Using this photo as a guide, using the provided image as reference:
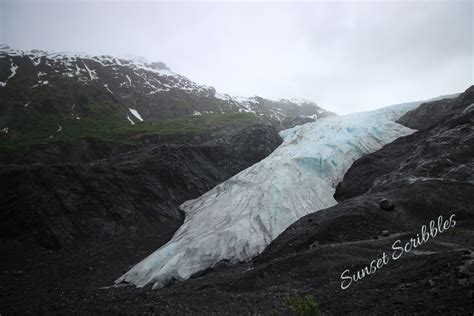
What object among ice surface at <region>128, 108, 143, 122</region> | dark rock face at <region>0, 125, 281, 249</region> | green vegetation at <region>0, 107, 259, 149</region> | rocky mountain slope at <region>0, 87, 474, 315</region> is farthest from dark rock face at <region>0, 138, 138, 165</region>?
ice surface at <region>128, 108, 143, 122</region>

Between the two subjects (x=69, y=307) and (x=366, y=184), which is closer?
(x=69, y=307)

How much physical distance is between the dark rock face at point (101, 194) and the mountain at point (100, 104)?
535 inches

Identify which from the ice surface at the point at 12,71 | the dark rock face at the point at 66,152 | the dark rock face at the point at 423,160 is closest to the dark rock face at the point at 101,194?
the dark rock face at the point at 66,152

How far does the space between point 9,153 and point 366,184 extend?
4149 cm

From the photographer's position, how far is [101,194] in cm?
3138

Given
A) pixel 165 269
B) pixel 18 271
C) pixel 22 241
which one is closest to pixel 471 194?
pixel 165 269

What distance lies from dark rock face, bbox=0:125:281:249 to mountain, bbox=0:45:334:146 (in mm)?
13596

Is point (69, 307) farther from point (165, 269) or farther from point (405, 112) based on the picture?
point (405, 112)

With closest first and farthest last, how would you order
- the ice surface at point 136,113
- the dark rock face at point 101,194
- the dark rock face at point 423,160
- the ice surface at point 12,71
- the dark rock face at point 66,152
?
1. the dark rock face at point 423,160
2. the dark rock face at point 101,194
3. the dark rock face at point 66,152
4. the ice surface at point 12,71
5. the ice surface at point 136,113

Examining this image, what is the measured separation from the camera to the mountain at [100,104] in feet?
185

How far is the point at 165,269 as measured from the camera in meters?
19.5

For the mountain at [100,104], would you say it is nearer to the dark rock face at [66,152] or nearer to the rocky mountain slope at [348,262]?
the dark rock face at [66,152]

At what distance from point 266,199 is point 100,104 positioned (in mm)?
60908

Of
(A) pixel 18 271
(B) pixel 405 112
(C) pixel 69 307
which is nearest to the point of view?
(C) pixel 69 307
